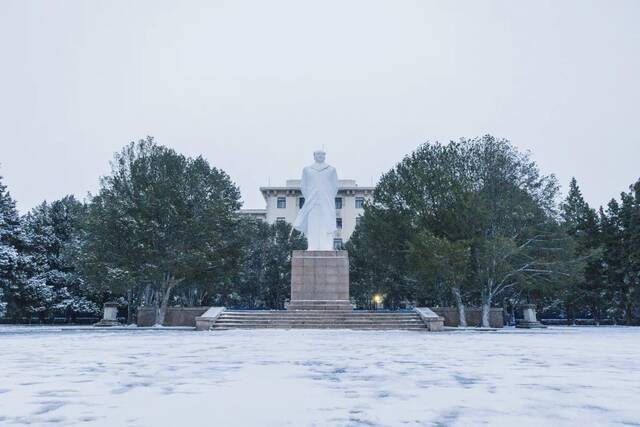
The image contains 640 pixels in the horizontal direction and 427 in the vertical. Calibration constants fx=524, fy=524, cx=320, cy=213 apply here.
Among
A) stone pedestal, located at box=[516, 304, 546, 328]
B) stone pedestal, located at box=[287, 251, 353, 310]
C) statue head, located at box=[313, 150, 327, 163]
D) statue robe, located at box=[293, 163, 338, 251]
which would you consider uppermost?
statue head, located at box=[313, 150, 327, 163]

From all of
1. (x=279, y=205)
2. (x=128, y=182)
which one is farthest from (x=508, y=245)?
(x=279, y=205)

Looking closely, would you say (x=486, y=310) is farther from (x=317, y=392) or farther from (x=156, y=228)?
(x=317, y=392)

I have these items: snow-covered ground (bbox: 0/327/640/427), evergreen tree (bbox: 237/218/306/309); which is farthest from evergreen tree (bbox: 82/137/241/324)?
snow-covered ground (bbox: 0/327/640/427)

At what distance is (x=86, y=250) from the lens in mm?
31188

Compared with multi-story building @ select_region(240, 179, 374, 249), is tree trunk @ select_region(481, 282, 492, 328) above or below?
below

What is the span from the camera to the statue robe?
30109 millimetres

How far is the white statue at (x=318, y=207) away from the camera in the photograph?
3012 cm

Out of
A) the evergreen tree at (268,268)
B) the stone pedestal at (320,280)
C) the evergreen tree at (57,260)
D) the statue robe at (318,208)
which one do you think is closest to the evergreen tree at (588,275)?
the statue robe at (318,208)

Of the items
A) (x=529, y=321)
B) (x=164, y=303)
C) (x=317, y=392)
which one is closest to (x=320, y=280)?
(x=164, y=303)

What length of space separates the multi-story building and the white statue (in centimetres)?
3932

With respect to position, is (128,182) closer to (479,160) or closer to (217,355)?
(479,160)

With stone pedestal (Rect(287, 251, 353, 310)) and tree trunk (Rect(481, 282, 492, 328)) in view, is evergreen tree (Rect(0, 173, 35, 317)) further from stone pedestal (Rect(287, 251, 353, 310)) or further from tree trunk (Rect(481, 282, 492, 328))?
tree trunk (Rect(481, 282, 492, 328))

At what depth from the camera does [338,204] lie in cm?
7319

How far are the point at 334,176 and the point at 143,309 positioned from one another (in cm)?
1383
